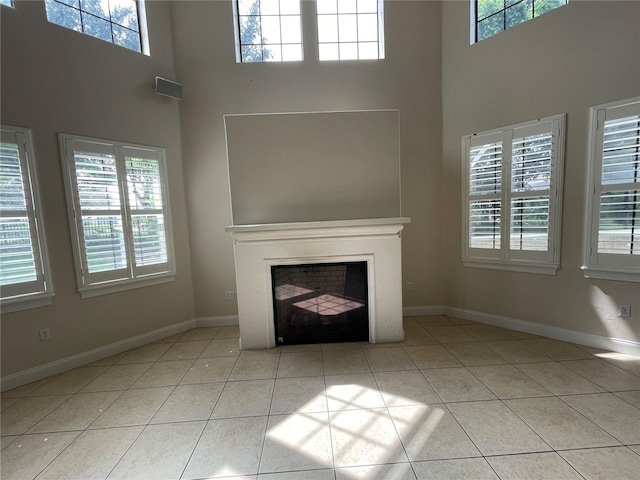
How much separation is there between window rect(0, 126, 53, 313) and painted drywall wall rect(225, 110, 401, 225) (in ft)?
5.93

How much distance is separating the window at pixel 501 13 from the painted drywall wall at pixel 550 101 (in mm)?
162

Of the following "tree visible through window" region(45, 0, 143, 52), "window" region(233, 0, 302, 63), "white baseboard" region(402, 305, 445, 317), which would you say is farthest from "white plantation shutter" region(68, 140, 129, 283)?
"white baseboard" region(402, 305, 445, 317)

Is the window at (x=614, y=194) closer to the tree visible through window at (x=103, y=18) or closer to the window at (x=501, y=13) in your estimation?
the window at (x=501, y=13)

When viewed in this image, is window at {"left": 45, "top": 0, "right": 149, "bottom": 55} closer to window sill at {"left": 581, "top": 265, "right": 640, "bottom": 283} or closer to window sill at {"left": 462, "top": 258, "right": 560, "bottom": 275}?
window sill at {"left": 462, "top": 258, "right": 560, "bottom": 275}

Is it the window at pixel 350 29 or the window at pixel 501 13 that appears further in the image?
the window at pixel 350 29

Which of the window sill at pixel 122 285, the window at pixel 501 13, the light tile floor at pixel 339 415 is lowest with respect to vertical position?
the light tile floor at pixel 339 415

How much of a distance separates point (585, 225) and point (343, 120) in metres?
2.72

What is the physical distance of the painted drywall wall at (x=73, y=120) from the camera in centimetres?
251

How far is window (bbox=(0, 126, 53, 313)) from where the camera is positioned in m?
2.46

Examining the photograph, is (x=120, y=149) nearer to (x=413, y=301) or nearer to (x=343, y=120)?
(x=343, y=120)

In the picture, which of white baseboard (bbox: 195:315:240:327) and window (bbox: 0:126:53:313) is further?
white baseboard (bbox: 195:315:240:327)

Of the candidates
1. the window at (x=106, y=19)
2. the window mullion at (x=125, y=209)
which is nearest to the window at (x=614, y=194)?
the window mullion at (x=125, y=209)

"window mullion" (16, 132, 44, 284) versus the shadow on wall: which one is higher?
"window mullion" (16, 132, 44, 284)

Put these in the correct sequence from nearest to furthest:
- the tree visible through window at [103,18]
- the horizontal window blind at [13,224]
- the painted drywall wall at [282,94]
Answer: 1. the horizontal window blind at [13,224]
2. the tree visible through window at [103,18]
3. the painted drywall wall at [282,94]
